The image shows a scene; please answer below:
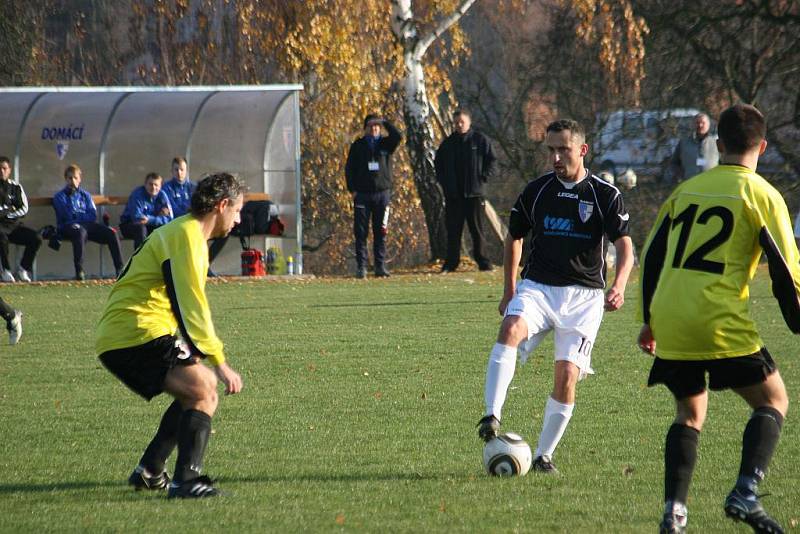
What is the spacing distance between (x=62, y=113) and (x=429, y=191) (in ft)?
20.5

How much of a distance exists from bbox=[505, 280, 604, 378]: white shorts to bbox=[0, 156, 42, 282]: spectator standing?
41.2ft

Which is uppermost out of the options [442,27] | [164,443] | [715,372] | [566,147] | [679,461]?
[442,27]

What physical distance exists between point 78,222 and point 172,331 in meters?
14.2

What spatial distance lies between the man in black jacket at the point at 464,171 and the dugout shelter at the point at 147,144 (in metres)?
3.00

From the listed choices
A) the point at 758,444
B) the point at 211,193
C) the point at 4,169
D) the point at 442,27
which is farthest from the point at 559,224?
the point at 442,27

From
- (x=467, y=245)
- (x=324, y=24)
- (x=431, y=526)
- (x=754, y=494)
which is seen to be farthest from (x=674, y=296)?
(x=467, y=245)

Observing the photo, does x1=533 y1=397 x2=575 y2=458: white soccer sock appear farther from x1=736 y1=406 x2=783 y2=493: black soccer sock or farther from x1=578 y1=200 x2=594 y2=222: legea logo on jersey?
x1=736 y1=406 x2=783 y2=493: black soccer sock

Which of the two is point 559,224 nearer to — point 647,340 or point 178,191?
point 647,340

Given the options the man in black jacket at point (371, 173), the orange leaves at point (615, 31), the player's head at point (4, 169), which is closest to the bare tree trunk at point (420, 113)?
the orange leaves at point (615, 31)

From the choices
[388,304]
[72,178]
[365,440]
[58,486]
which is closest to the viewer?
[58,486]

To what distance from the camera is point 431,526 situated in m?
5.28

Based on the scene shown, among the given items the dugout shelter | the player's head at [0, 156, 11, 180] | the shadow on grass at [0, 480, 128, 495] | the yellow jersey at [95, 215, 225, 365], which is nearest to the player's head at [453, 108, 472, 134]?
the dugout shelter

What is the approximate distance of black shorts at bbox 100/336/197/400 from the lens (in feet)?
19.1

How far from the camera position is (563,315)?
6582 mm
